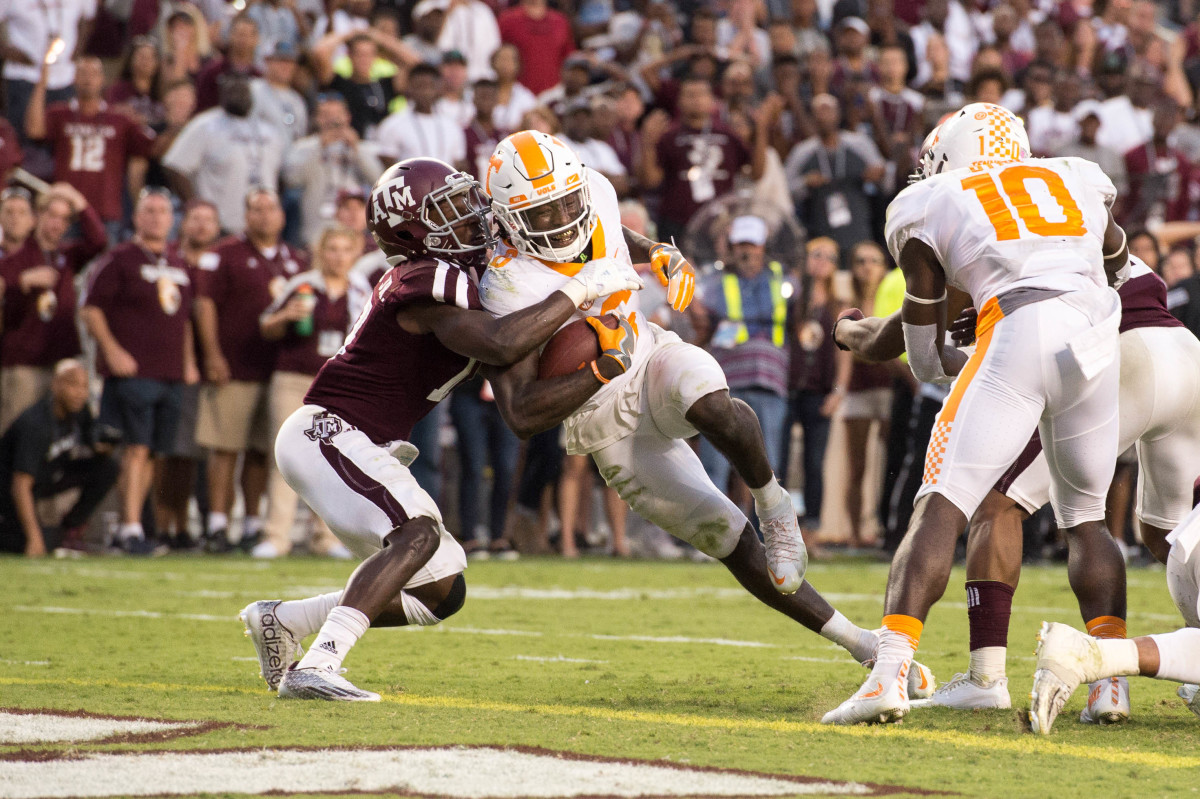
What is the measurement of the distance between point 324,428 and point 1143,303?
2.50 metres

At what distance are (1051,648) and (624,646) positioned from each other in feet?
7.96

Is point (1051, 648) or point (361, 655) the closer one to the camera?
point (1051, 648)

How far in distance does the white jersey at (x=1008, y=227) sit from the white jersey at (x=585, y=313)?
2.99 feet

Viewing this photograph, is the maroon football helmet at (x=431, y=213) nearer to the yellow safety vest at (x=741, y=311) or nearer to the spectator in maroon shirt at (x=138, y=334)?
the yellow safety vest at (x=741, y=311)

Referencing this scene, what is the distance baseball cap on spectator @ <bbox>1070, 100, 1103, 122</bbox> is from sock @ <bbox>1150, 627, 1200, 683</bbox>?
936 cm

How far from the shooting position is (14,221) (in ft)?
32.5

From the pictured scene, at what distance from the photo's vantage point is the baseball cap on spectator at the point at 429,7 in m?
12.9

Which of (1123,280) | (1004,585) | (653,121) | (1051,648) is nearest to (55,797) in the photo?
(1051,648)

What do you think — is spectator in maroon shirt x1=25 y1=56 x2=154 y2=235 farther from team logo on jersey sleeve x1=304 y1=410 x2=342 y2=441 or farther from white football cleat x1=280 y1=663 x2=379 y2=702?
white football cleat x1=280 y1=663 x2=379 y2=702

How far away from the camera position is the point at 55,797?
288 centimetres

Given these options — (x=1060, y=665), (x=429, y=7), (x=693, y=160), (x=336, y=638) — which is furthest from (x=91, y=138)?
(x=1060, y=665)

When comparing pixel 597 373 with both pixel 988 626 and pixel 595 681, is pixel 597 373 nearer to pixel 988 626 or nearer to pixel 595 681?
pixel 595 681

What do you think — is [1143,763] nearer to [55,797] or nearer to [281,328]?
[55,797]

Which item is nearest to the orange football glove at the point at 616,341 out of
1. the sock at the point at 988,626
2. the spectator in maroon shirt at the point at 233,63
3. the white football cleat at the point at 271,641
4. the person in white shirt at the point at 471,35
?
the sock at the point at 988,626
